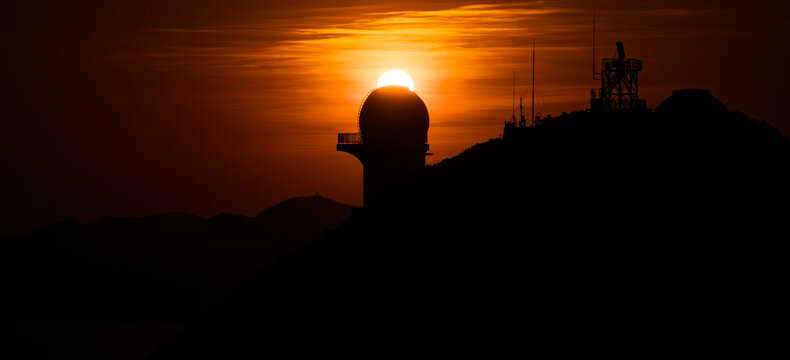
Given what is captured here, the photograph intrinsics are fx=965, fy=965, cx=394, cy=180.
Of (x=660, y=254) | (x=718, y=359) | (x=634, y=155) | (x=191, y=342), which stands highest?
(x=634, y=155)

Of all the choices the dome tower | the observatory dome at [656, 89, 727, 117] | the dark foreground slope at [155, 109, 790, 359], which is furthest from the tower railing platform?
the observatory dome at [656, 89, 727, 117]

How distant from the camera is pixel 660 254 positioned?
33.4 m

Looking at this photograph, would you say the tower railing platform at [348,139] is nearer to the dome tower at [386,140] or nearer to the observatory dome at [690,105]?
the dome tower at [386,140]

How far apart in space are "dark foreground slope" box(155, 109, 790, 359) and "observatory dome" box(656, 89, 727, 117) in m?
0.74

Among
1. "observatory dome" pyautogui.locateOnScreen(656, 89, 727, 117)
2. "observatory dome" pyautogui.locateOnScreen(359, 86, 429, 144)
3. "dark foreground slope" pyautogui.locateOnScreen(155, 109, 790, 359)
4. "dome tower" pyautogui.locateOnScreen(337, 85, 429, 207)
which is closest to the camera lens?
"dark foreground slope" pyautogui.locateOnScreen(155, 109, 790, 359)

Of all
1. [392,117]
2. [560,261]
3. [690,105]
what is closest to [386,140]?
[392,117]

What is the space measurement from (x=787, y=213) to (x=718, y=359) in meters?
10.1

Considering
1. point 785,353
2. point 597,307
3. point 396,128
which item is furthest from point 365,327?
point 396,128

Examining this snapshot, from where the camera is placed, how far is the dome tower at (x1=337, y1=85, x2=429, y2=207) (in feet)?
228

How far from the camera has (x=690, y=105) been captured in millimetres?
46500

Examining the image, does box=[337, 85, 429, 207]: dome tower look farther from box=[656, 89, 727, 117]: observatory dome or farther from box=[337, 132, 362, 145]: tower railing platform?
box=[656, 89, 727, 117]: observatory dome

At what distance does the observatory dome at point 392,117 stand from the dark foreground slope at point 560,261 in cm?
2039

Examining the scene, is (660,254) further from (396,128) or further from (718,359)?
(396,128)

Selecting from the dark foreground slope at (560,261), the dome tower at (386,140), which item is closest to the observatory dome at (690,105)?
the dark foreground slope at (560,261)
